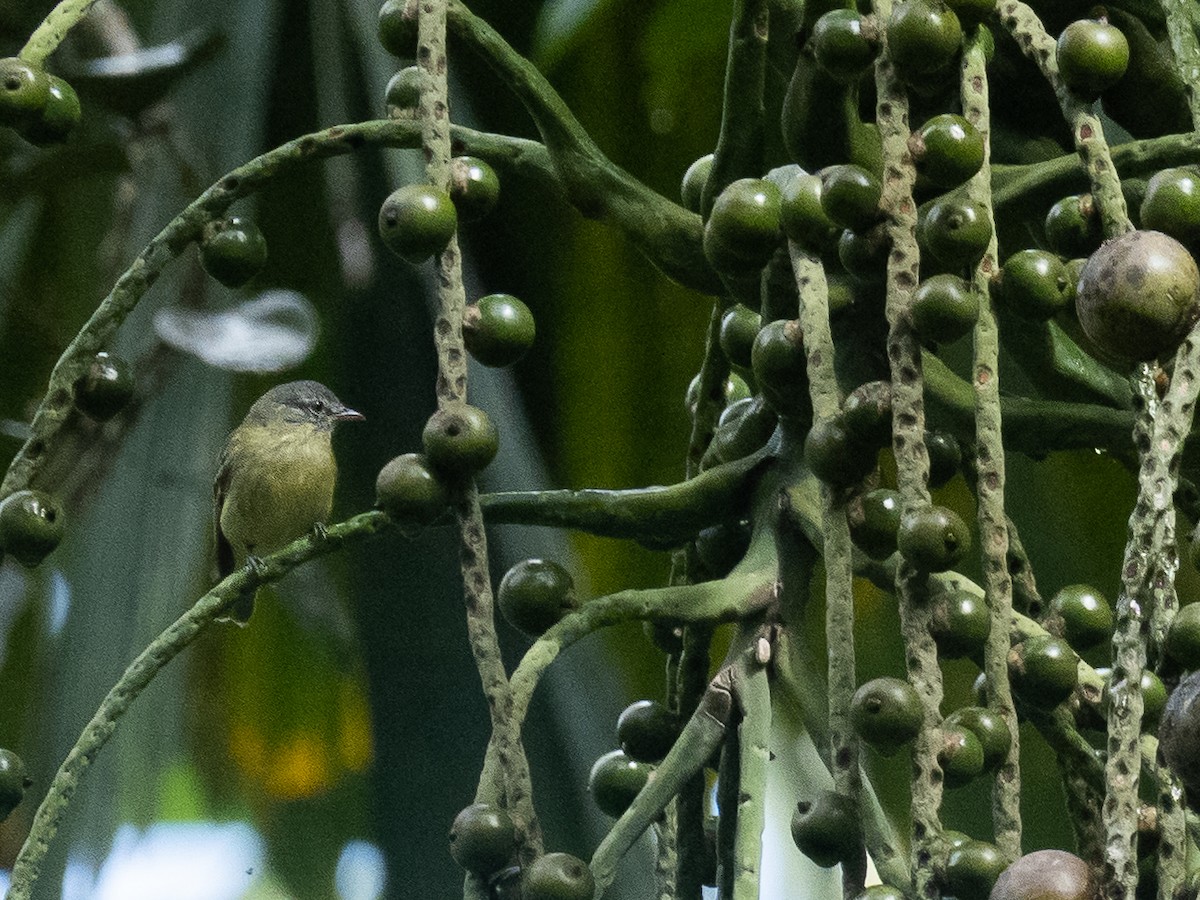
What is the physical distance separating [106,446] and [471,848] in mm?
826

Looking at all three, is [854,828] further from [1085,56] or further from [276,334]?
[276,334]

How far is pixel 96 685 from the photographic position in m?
1.29

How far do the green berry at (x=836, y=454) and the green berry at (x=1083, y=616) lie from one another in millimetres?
164

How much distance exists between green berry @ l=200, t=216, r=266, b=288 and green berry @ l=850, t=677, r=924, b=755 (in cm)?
39

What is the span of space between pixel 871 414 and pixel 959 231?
0.08 m

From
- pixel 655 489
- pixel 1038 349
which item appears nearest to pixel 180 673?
pixel 655 489

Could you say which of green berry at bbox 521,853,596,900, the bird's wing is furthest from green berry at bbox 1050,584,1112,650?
the bird's wing

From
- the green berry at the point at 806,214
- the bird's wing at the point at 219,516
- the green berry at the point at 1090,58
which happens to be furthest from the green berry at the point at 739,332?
the bird's wing at the point at 219,516

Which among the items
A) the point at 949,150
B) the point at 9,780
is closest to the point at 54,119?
the point at 9,780

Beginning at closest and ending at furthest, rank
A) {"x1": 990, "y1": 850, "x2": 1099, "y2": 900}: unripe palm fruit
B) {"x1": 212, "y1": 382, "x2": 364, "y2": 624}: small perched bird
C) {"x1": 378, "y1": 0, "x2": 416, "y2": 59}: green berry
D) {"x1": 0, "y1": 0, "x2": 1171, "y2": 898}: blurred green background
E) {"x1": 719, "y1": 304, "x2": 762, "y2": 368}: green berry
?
1. {"x1": 990, "y1": 850, "x2": 1099, "y2": 900}: unripe palm fruit
2. {"x1": 378, "y1": 0, "x2": 416, "y2": 59}: green berry
3. {"x1": 719, "y1": 304, "x2": 762, "y2": 368}: green berry
4. {"x1": 0, "y1": 0, "x2": 1171, "y2": 898}: blurred green background
5. {"x1": 212, "y1": 382, "x2": 364, "y2": 624}: small perched bird

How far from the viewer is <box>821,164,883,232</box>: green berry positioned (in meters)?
0.66

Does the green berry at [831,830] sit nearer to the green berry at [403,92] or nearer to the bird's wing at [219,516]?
the green berry at [403,92]

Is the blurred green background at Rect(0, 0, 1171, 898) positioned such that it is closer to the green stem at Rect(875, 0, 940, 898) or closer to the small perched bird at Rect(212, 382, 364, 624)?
the small perched bird at Rect(212, 382, 364, 624)

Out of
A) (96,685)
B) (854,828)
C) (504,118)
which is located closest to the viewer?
(854,828)
